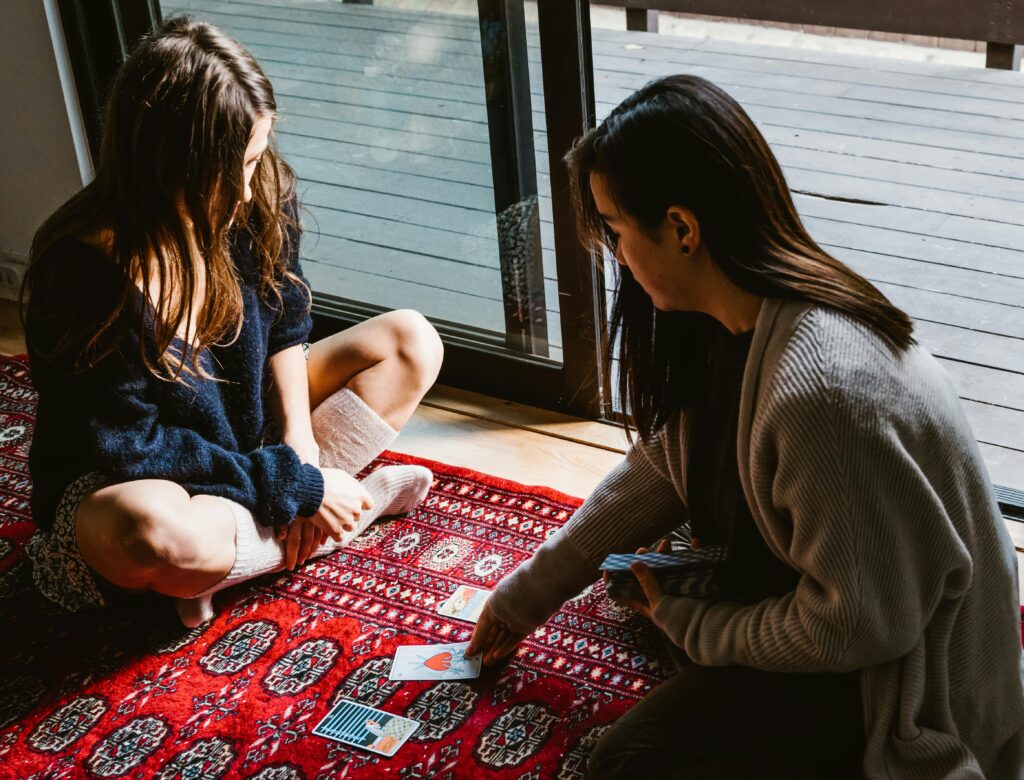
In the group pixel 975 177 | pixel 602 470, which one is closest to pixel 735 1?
pixel 975 177

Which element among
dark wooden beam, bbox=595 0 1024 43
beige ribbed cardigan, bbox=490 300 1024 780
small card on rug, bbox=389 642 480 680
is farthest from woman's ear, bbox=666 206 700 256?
dark wooden beam, bbox=595 0 1024 43

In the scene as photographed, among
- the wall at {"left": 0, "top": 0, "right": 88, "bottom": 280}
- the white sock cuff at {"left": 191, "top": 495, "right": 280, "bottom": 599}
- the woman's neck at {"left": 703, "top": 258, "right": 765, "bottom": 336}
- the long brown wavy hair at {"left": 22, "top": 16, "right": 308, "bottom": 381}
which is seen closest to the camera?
the woman's neck at {"left": 703, "top": 258, "right": 765, "bottom": 336}

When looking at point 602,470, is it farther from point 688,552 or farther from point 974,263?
point 974,263

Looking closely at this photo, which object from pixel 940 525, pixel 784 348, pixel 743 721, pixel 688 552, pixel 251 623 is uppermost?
pixel 784 348

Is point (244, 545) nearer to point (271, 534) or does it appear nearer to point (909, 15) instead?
point (271, 534)

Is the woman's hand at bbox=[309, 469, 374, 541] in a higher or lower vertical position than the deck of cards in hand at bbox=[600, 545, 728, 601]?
lower

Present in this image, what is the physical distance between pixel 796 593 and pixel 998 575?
0.76 feet

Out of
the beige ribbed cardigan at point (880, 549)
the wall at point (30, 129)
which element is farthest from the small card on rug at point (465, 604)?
the wall at point (30, 129)

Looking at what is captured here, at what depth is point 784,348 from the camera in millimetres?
1269

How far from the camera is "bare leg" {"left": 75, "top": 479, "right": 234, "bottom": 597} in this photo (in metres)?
1.79

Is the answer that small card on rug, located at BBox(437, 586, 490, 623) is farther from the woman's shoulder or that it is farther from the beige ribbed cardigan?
the woman's shoulder

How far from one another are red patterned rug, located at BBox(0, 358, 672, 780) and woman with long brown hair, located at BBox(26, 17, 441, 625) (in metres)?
0.07

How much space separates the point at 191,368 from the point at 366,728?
2.07 feet

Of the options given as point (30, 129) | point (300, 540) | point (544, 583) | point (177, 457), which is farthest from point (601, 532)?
point (30, 129)
